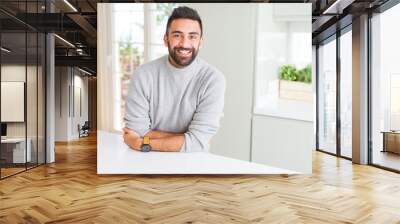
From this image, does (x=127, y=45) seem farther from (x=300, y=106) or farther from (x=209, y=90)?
(x=300, y=106)

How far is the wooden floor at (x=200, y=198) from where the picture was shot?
3.96m

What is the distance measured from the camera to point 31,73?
7152 millimetres

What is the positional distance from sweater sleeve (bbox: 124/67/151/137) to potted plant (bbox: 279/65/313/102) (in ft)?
7.08

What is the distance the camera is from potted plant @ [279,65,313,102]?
20.9 feet

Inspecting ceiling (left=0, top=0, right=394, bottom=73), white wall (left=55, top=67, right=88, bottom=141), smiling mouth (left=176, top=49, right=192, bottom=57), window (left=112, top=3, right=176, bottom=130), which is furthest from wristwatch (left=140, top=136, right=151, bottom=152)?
white wall (left=55, top=67, right=88, bottom=141)

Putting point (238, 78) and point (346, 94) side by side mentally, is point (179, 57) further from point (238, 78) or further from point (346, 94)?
point (346, 94)

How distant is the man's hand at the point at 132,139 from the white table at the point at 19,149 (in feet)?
6.18

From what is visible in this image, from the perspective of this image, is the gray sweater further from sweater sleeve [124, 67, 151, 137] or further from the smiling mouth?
the smiling mouth

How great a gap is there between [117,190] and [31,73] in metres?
3.16

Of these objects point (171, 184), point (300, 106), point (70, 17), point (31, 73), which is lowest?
point (171, 184)

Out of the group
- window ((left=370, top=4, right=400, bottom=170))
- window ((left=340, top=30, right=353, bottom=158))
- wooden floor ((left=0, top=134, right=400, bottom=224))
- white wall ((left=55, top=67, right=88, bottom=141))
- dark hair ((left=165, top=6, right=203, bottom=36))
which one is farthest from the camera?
white wall ((left=55, top=67, right=88, bottom=141))

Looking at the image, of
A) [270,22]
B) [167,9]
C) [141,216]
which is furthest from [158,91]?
[141,216]

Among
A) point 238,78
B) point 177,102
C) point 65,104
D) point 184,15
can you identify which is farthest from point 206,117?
point 65,104

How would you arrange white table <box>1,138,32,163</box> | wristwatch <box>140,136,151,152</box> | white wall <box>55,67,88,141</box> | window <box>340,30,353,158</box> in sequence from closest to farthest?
wristwatch <box>140,136,151,152</box>, white table <box>1,138,32,163</box>, window <box>340,30,353,158</box>, white wall <box>55,67,88,141</box>
